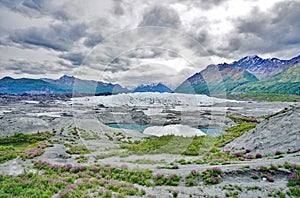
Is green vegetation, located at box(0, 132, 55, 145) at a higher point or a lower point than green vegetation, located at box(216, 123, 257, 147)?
lower

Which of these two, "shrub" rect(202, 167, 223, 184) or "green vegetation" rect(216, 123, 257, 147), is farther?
"green vegetation" rect(216, 123, 257, 147)

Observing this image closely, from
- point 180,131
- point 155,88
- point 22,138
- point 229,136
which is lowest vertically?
point 22,138

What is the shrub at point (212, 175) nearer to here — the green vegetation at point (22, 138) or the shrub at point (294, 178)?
the shrub at point (294, 178)

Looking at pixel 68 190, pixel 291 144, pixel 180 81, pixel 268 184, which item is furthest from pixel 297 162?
pixel 68 190

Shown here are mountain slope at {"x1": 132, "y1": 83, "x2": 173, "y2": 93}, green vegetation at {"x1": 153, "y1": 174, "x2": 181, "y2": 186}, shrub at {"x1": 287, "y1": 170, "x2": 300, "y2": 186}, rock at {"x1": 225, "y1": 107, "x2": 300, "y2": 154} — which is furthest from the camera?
rock at {"x1": 225, "y1": 107, "x2": 300, "y2": 154}

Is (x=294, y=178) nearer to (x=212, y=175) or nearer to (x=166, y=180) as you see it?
(x=212, y=175)

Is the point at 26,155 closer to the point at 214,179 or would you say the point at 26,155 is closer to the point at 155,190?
the point at 155,190

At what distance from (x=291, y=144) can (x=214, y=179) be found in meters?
11.3

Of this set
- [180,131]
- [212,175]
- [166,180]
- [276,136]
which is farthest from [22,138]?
[276,136]

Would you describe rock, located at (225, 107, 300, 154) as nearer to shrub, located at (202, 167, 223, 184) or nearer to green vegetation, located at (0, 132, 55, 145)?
shrub, located at (202, 167, 223, 184)

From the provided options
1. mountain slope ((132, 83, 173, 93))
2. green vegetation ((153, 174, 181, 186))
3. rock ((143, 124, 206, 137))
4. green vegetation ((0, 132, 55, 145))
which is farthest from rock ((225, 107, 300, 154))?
green vegetation ((0, 132, 55, 145))

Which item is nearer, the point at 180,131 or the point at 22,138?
the point at 180,131

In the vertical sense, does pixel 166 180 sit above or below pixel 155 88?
below

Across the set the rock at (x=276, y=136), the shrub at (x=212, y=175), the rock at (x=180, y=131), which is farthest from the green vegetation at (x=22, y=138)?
the rock at (x=276, y=136)
